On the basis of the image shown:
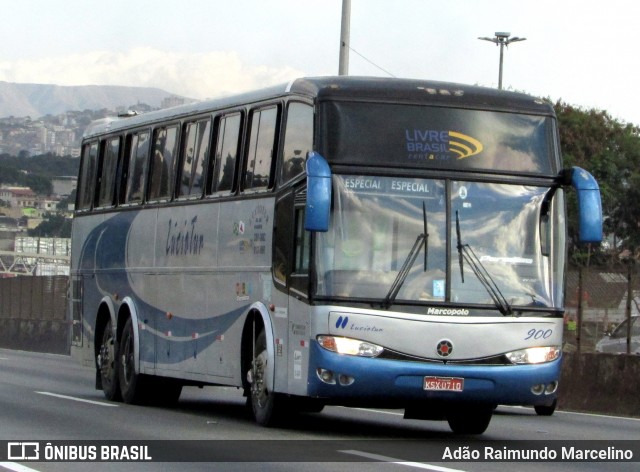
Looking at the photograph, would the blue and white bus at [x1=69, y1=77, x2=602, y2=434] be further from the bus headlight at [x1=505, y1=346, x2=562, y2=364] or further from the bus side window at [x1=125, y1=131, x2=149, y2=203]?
the bus side window at [x1=125, y1=131, x2=149, y2=203]

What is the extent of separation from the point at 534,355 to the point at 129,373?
7.49 metres

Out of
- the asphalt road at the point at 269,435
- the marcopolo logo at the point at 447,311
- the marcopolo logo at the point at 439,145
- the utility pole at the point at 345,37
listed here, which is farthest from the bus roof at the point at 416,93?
the utility pole at the point at 345,37

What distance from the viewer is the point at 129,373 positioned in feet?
69.9

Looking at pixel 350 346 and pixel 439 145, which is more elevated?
pixel 439 145

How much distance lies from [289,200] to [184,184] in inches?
148

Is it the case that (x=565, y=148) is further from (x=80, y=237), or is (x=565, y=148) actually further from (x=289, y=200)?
(x=289, y=200)

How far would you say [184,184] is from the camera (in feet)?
64.2

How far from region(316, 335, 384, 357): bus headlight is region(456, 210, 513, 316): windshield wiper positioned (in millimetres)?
1069

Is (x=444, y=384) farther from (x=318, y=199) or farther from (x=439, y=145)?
(x=439, y=145)

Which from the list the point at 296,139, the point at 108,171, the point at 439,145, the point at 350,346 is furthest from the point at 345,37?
the point at 350,346

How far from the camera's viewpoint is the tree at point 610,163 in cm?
6594

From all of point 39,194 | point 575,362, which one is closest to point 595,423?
point 575,362

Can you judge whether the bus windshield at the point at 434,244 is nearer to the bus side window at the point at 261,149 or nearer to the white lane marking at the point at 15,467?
the bus side window at the point at 261,149

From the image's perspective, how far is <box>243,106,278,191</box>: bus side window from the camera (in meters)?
16.9
